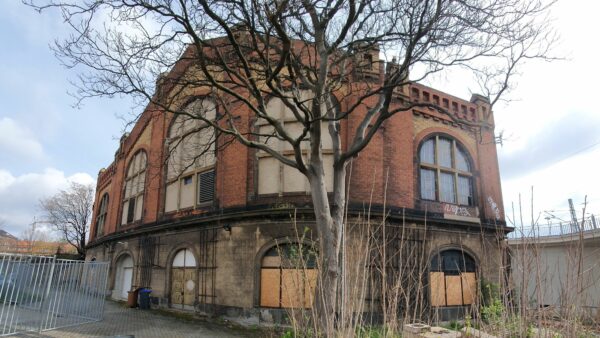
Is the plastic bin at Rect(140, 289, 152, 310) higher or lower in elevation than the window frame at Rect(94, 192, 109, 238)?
lower

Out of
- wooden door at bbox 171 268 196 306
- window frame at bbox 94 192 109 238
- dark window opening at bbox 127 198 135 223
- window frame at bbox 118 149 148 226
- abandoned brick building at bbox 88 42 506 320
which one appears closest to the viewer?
abandoned brick building at bbox 88 42 506 320

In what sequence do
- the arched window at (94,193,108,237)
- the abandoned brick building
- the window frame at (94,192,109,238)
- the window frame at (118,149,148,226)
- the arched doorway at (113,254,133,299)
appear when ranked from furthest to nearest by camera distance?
the arched window at (94,193,108,237), the window frame at (94,192,109,238), the window frame at (118,149,148,226), the arched doorway at (113,254,133,299), the abandoned brick building

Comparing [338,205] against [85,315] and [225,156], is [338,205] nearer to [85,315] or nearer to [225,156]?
[225,156]

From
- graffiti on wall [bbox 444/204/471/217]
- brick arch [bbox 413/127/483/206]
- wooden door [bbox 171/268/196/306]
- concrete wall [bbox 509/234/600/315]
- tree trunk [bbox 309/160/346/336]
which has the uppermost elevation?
brick arch [bbox 413/127/483/206]

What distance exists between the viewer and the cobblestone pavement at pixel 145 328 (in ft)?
35.6

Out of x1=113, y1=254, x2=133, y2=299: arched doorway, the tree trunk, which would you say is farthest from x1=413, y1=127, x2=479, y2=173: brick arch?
x1=113, y1=254, x2=133, y2=299: arched doorway

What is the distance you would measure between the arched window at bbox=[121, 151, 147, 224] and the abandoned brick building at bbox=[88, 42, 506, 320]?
1.36 m

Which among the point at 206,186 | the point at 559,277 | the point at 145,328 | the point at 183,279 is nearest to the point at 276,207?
the point at 206,186

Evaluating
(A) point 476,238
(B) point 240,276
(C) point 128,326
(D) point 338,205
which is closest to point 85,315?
(C) point 128,326

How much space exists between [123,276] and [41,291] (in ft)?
40.0

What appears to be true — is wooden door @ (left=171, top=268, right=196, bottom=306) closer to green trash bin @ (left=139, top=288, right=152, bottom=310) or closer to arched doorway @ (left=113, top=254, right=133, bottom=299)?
green trash bin @ (left=139, top=288, right=152, bottom=310)

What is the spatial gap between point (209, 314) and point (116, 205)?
13.7 meters

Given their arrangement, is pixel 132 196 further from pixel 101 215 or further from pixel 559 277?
pixel 559 277

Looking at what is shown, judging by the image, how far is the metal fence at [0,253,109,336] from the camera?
923cm
